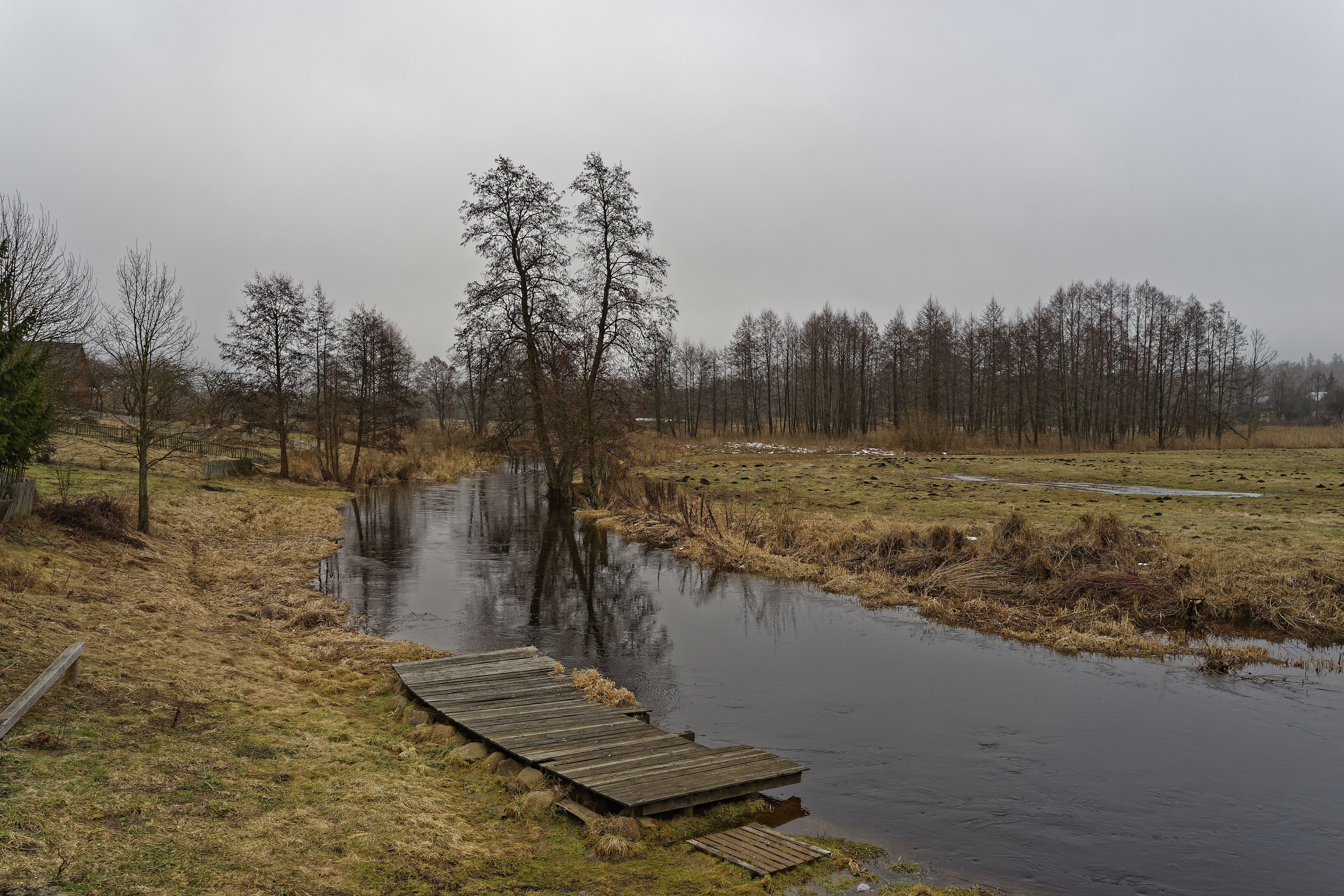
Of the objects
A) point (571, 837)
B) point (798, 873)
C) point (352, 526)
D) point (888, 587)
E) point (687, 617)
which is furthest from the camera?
point (352, 526)

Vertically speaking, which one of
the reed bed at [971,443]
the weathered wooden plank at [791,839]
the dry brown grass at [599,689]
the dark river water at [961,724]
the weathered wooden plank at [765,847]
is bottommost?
the dark river water at [961,724]

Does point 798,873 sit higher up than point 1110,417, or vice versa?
point 1110,417

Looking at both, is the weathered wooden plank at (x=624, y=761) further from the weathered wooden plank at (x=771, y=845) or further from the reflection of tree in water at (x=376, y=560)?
the reflection of tree in water at (x=376, y=560)

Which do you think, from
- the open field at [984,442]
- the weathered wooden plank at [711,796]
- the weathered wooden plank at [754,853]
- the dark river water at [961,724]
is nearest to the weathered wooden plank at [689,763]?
the weathered wooden plank at [711,796]

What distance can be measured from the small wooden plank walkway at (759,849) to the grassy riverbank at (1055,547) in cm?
857

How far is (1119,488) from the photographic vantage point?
29.0 m

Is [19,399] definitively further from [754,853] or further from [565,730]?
[754,853]

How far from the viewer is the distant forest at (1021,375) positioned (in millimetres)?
63062

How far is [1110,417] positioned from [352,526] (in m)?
62.4

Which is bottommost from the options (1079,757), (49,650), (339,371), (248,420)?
(1079,757)

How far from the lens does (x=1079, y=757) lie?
873cm

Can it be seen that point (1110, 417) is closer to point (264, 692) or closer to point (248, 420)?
point (248, 420)

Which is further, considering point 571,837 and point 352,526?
point 352,526

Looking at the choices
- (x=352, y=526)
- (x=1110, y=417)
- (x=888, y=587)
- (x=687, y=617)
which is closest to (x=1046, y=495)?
(x=888, y=587)
